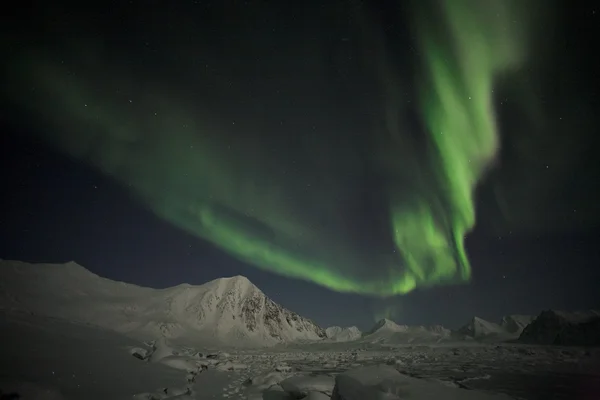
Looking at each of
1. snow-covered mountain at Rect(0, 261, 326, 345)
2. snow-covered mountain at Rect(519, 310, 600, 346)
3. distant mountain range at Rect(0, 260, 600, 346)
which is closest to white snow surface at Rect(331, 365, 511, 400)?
distant mountain range at Rect(0, 260, 600, 346)

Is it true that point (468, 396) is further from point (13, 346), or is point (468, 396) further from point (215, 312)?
point (215, 312)

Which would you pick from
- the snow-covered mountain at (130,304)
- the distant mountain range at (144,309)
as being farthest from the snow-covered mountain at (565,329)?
the snow-covered mountain at (130,304)

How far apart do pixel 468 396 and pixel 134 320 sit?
130 meters

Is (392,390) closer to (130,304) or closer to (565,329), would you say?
(565,329)

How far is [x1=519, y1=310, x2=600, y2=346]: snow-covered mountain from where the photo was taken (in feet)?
264

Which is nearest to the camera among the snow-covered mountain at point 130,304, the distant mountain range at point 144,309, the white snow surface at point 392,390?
the white snow surface at point 392,390

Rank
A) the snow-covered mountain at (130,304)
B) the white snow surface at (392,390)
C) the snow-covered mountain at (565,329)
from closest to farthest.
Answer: the white snow surface at (392,390)
the snow-covered mountain at (565,329)
the snow-covered mountain at (130,304)

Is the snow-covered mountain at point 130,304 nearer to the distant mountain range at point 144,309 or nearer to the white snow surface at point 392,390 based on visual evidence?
the distant mountain range at point 144,309

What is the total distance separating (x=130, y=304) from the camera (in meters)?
123

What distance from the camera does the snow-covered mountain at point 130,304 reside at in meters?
90.9

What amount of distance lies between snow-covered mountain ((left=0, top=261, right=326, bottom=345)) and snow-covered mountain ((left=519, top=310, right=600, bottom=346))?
12986cm

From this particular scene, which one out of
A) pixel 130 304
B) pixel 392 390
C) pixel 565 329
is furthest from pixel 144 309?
pixel 565 329

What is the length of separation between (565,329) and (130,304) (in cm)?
16265

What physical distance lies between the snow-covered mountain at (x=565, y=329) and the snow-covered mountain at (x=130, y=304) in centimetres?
12986
